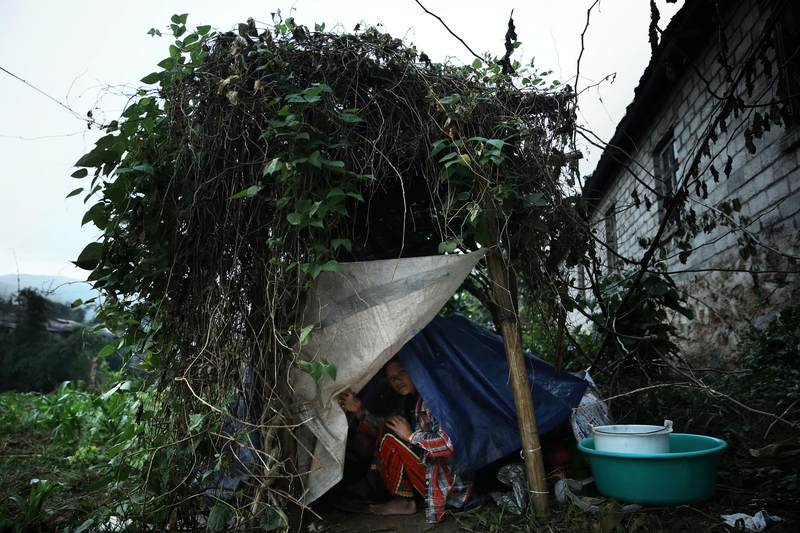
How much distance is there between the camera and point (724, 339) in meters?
4.25

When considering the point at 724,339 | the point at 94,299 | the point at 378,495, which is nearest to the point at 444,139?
the point at 94,299

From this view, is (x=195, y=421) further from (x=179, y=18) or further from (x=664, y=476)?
(x=664, y=476)

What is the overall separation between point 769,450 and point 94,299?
3.01 metres

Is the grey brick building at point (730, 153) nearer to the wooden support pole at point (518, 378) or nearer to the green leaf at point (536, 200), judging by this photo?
the green leaf at point (536, 200)

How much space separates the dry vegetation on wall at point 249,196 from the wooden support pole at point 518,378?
175mm

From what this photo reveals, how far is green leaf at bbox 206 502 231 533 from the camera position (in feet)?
6.87

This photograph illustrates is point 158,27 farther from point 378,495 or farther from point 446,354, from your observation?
point 378,495

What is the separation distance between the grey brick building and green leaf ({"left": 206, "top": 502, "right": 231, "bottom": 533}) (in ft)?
7.48

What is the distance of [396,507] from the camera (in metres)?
2.91

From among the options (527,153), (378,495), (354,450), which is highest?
(527,153)

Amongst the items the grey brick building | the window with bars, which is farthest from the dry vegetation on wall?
the window with bars

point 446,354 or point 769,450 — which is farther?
point 446,354

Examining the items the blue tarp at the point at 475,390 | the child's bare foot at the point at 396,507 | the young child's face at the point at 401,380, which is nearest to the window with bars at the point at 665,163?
the blue tarp at the point at 475,390

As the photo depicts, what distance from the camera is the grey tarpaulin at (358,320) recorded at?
8.24 feet
